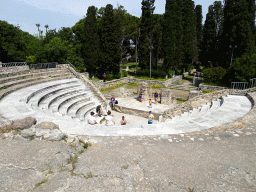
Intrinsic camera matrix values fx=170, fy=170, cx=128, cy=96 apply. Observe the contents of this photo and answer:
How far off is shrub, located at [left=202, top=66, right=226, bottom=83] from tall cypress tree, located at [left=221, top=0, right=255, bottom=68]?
4.19m

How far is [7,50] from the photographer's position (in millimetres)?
22016

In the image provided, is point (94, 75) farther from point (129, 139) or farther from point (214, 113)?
point (129, 139)

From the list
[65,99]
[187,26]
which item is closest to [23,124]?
[65,99]

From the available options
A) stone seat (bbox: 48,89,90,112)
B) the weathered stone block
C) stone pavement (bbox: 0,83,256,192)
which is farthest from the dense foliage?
the weathered stone block

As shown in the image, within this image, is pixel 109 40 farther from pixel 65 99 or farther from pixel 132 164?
pixel 132 164

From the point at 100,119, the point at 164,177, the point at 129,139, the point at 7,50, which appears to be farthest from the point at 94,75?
the point at 164,177

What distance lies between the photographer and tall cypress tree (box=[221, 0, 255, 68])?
840 inches

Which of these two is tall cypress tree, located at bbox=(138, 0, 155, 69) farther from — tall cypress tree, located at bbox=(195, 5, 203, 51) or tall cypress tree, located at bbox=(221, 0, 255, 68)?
tall cypress tree, located at bbox=(195, 5, 203, 51)

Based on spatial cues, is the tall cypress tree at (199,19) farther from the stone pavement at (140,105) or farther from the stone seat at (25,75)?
the stone seat at (25,75)

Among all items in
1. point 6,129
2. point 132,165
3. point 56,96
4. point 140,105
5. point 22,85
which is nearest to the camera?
point 132,165

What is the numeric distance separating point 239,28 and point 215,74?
22.3 ft

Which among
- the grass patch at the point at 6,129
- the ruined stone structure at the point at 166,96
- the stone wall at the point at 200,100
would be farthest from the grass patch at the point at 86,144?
the ruined stone structure at the point at 166,96

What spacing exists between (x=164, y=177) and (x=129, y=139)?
6.56ft

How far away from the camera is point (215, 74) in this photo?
21328 millimetres
